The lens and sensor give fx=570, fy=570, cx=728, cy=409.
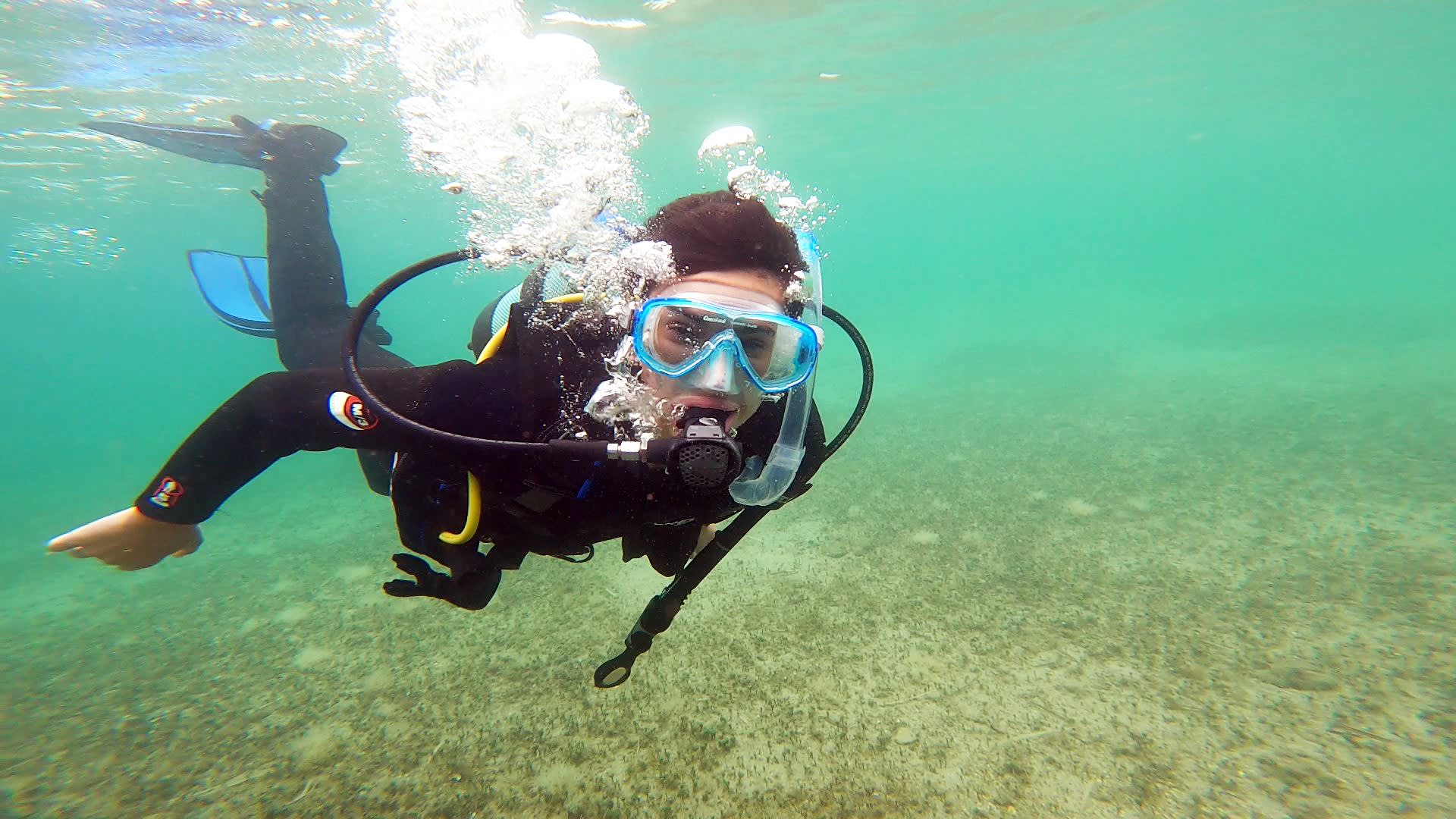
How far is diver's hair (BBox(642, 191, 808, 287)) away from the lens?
241 cm

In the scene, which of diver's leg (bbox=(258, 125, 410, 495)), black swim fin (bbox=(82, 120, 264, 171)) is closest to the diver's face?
diver's leg (bbox=(258, 125, 410, 495))

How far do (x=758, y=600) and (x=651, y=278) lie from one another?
13.7ft

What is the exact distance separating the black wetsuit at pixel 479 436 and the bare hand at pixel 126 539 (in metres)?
0.09

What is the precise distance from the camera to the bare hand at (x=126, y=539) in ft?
7.62

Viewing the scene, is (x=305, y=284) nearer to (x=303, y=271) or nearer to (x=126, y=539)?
(x=303, y=271)

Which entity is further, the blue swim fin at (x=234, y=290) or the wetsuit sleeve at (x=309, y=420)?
the blue swim fin at (x=234, y=290)

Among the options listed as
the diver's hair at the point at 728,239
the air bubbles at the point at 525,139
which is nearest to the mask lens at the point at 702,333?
the diver's hair at the point at 728,239

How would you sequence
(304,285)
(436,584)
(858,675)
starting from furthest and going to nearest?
(304,285) → (858,675) → (436,584)

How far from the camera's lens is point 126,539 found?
2.36 m

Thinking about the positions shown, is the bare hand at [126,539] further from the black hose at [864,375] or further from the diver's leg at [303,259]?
the diver's leg at [303,259]

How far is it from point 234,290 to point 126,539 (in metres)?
5.80

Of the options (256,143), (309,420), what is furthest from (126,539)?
(256,143)

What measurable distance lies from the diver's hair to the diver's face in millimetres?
44

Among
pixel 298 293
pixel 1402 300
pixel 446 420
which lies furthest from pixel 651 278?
pixel 1402 300
